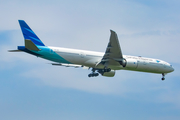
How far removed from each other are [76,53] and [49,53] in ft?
11.3

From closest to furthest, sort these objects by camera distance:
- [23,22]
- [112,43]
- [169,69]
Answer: [112,43] < [23,22] < [169,69]


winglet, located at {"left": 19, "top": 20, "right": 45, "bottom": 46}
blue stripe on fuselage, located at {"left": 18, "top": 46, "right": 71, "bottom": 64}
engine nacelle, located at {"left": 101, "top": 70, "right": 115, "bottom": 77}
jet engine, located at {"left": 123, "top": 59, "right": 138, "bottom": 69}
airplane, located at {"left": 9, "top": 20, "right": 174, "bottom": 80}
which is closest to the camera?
airplane, located at {"left": 9, "top": 20, "right": 174, "bottom": 80}

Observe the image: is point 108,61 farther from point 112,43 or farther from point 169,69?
point 169,69

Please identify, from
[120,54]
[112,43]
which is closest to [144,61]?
[120,54]

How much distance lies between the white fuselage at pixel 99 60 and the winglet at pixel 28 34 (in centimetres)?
226

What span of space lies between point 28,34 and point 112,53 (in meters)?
10.7

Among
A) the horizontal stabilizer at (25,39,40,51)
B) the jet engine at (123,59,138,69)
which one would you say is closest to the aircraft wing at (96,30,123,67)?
the jet engine at (123,59,138,69)

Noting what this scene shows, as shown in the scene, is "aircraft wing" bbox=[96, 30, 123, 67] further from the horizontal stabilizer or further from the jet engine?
the horizontal stabilizer

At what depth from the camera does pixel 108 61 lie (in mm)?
37531

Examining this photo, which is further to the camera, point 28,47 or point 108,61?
point 108,61

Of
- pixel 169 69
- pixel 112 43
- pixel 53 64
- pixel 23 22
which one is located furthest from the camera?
pixel 169 69

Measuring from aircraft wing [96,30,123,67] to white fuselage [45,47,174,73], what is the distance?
29.7 inches

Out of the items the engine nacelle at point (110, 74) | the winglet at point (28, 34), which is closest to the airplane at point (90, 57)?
the winglet at point (28, 34)

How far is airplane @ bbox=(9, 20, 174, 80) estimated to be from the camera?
35.0m
